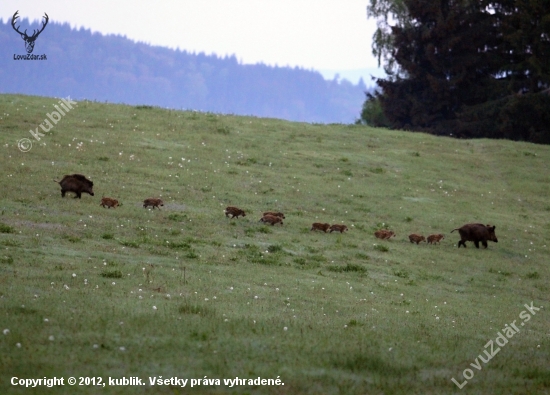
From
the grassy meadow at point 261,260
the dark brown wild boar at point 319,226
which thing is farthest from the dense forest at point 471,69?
the dark brown wild boar at point 319,226

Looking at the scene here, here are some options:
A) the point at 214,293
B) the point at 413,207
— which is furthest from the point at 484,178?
the point at 214,293

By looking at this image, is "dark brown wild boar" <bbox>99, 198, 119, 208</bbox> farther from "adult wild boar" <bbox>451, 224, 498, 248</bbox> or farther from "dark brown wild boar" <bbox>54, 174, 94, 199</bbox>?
"adult wild boar" <bbox>451, 224, 498, 248</bbox>

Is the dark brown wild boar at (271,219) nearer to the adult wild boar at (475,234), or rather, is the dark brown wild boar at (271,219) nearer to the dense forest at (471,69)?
the adult wild boar at (475,234)

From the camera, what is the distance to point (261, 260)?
18.8 metres

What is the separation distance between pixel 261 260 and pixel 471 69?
151 feet

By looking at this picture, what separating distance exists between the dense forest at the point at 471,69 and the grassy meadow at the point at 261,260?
12416 millimetres

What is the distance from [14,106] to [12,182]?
1538 centimetres

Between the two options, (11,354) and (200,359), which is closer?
(11,354)

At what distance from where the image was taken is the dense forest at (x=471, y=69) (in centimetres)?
5509

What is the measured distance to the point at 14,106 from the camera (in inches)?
1534

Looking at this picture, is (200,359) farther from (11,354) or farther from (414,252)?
(414,252)

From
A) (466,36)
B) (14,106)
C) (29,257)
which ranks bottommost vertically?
(29,257)

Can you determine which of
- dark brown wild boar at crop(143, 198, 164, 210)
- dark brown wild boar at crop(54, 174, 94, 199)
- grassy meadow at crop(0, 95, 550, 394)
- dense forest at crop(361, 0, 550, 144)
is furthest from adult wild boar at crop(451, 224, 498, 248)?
dense forest at crop(361, 0, 550, 144)

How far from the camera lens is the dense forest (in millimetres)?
55094
